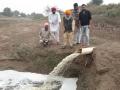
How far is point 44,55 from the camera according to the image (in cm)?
1481

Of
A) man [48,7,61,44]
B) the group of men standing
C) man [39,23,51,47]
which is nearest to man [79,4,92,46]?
the group of men standing

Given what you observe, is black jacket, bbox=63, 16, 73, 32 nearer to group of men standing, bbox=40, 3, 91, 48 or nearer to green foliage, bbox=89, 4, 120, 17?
group of men standing, bbox=40, 3, 91, 48

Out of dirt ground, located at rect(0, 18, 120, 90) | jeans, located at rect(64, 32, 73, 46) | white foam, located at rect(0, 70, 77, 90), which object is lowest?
white foam, located at rect(0, 70, 77, 90)

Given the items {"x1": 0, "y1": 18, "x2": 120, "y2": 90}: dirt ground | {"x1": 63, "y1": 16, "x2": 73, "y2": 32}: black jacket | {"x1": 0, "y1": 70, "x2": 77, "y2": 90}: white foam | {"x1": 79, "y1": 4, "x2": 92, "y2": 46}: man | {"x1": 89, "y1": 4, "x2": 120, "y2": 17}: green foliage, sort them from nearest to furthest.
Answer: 1. {"x1": 0, "y1": 18, "x2": 120, "y2": 90}: dirt ground
2. {"x1": 0, "y1": 70, "x2": 77, "y2": 90}: white foam
3. {"x1": 79, "y1": 4, "x2": 92, "y2": 46}: man
4. {"x1": 63, "y1": 16, "x2": 73, "y2": 32}: black jacket
5. {"x1": 89, "y1": 4, "x2": 120, "y2": 17}: green foliage

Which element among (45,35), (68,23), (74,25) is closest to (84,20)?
(74,25)

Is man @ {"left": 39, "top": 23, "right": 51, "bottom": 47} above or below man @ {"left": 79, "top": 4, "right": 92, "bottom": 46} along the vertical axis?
below

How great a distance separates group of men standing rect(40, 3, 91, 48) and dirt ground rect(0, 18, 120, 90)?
0.54 meters

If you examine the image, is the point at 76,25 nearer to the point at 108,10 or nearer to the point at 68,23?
the point at 68,23

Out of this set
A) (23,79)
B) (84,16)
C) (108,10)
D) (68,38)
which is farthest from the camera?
(108,10)

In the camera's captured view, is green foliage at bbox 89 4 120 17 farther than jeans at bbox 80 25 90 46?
Yes

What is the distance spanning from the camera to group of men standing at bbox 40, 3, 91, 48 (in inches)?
559

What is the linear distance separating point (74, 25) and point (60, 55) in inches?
46.3

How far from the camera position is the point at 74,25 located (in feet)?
47.1

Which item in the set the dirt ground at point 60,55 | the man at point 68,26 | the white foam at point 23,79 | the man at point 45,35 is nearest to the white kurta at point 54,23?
the man at point 45,35
